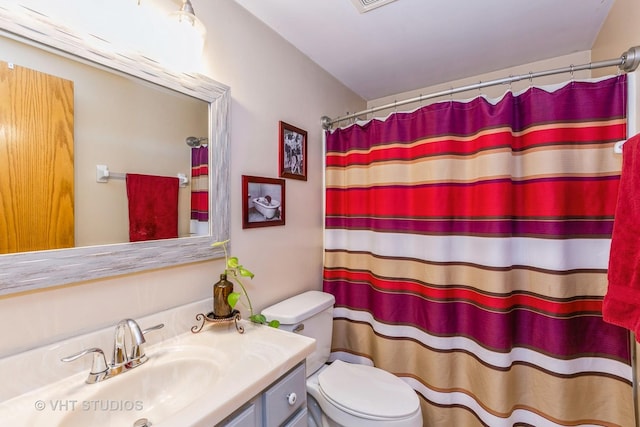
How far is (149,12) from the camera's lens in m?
0.98

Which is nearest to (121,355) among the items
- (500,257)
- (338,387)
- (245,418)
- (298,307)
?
(245,418)

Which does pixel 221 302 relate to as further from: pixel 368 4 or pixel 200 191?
pixel 368 4

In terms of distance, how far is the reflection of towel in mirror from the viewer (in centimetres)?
96

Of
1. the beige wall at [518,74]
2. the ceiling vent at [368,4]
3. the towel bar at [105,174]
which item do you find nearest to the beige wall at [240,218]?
the towel bar at [105,174]

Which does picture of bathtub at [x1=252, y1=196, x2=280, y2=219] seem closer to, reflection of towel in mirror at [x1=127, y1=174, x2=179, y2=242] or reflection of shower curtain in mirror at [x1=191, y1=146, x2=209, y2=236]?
reflection of shower curtain in mirror at [x1=191, y1=146, x2=209, y2=236]

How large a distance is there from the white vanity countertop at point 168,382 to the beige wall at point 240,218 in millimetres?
74

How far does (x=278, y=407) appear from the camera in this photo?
866 millimetres

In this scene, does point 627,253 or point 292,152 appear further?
point 292,152

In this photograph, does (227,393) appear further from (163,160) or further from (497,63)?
(497,63)

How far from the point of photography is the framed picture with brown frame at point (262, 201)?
1327 mm

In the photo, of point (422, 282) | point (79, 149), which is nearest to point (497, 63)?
point (422, 282)

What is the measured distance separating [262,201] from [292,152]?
1.25ft

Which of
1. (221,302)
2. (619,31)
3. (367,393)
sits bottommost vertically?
(367,393)

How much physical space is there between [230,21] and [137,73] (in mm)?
539
